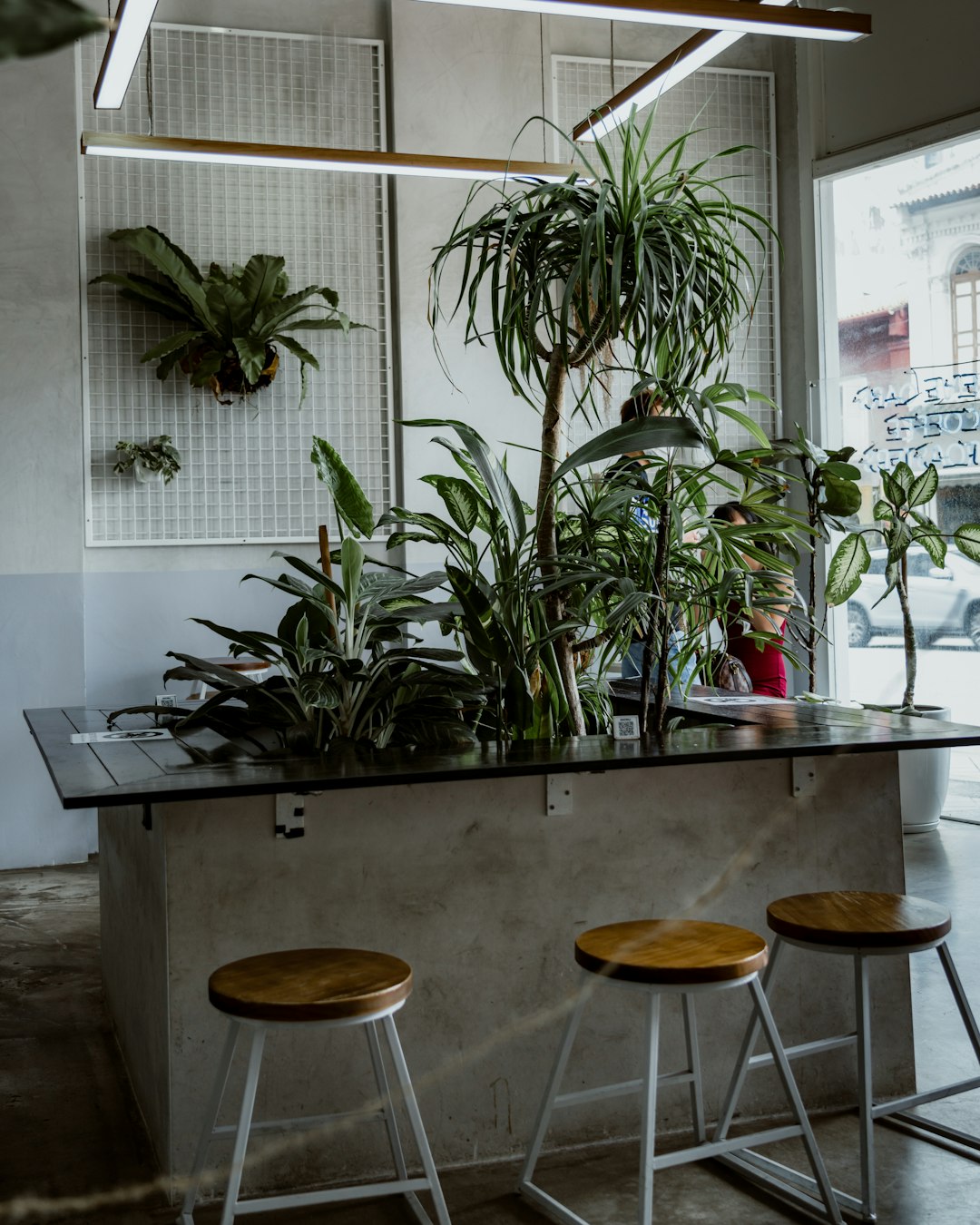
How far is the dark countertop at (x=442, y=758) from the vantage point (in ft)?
7.66

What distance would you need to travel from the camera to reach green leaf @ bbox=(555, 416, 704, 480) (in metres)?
2.90

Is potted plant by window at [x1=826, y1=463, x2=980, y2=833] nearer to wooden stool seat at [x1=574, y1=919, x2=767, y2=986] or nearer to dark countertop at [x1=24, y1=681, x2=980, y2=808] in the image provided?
dark countertop at [x1=24, y1=681, x2=980, y2=808]

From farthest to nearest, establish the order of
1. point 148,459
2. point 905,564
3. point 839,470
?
point 148,459, point 905,564, point 839,470

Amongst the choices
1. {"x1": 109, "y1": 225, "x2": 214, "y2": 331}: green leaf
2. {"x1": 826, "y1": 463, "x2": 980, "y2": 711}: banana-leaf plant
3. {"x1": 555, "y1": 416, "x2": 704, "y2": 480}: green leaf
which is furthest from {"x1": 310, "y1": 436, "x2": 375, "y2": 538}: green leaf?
{"x1": 826, "y1": 463, "x2": 980, "y2": 711}: banana-leaf plant

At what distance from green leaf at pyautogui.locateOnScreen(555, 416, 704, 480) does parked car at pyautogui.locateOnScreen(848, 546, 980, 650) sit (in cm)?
368

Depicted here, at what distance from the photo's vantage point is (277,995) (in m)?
2.02

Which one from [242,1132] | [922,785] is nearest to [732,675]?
[922,785]

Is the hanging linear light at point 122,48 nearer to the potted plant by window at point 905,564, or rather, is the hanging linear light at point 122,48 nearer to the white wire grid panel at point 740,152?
the white wire grid panel at point 740,152

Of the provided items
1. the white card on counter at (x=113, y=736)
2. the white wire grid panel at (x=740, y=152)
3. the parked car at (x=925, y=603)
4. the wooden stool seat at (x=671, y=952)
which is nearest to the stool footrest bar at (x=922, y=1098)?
the wooden stool seat at (x=671, y=952)

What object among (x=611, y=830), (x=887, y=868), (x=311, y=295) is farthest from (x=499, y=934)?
(x=311, y=295)

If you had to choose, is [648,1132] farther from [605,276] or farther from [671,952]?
[605,276]

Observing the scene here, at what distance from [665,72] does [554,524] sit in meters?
1.62

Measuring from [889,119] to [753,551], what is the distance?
161 inches

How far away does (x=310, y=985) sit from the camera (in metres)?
2.07
